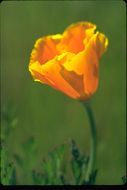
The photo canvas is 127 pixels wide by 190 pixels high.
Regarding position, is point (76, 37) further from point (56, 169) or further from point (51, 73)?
point (56, 169)

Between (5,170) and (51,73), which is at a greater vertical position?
(51,73)

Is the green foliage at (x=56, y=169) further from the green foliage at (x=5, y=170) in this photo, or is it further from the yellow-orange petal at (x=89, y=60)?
the yellow-orange petal at (x=89, y=60)

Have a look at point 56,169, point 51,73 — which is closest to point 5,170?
point 56,169

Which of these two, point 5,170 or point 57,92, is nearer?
point 5,170

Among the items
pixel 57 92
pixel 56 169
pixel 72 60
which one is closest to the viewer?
pixel 72 60

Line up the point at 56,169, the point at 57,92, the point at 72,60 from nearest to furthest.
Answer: the point at 72,60, the point at 56,169, the point at 57,92
